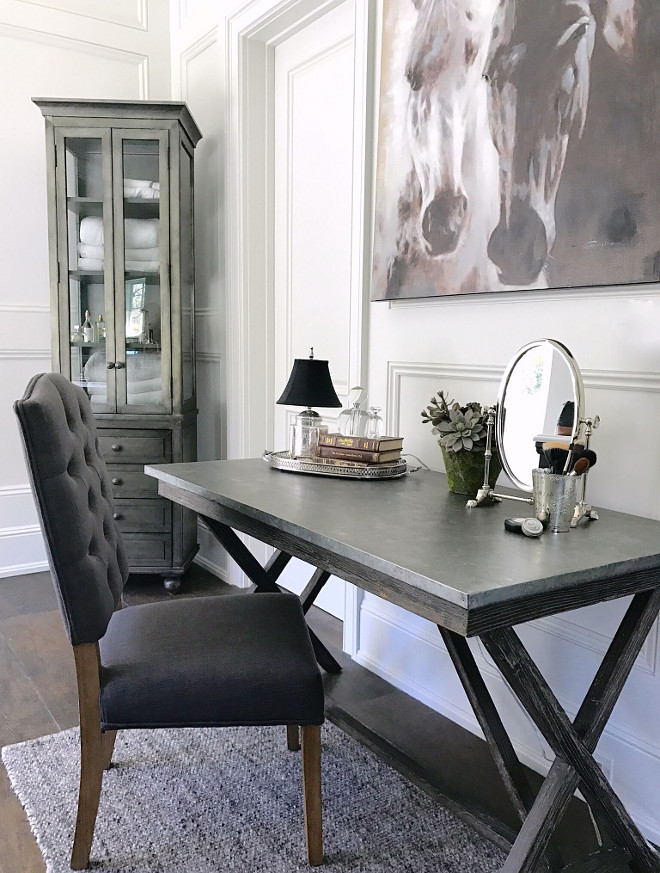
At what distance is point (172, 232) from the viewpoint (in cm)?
301

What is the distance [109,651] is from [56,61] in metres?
2.99

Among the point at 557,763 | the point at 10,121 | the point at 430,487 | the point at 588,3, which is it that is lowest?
the point at 557,763

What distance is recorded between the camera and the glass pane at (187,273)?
307 centimetres

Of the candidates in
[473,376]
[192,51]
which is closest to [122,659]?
[473,376]

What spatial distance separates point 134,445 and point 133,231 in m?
0.92

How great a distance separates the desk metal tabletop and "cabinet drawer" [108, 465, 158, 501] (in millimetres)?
1341

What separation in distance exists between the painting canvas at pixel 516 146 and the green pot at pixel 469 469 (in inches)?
17.8

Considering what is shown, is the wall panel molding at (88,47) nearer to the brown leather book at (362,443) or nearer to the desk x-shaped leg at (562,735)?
the brown leather book at (362,443)

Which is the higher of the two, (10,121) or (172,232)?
(10,121)

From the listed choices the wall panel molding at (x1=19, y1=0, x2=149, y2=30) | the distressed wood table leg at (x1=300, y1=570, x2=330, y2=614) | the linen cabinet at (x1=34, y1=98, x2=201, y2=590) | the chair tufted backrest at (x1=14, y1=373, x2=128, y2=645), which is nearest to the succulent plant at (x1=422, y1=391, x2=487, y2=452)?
the distressed wood table leg at (x1=300, y1=570, x2=330, y2=614)

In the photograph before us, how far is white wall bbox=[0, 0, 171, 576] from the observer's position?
3.27m

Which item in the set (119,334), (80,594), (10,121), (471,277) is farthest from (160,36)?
(80,594)

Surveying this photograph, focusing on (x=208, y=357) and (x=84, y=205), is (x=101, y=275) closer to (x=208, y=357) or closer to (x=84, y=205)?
(x=84, y=205)

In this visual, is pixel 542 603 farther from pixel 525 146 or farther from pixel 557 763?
pixel 525 146
